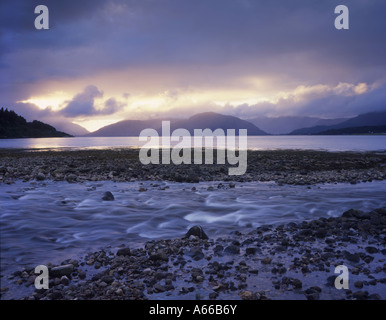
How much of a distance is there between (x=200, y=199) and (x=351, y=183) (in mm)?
10987

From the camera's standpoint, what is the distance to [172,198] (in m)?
16.2

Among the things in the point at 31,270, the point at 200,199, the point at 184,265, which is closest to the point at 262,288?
the point at 184,265

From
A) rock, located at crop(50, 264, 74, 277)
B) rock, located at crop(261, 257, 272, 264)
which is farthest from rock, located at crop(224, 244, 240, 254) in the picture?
rock, located at crop(50, 264, 74, 277)

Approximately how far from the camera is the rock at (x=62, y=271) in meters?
6.62

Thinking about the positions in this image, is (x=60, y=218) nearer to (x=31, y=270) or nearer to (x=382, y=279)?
(x=31, y=270)

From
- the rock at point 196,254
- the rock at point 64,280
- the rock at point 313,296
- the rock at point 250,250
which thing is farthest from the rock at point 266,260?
the rock at point 64,280

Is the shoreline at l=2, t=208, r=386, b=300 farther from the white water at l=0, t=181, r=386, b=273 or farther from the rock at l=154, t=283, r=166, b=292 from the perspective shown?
the white water at l=0, t=181, r=386, b=273

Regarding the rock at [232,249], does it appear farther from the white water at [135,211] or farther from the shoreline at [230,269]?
the white water at [135,211]

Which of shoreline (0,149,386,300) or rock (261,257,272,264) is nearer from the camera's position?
shoreline (0,149,386,300)

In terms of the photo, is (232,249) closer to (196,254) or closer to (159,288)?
(196,254)

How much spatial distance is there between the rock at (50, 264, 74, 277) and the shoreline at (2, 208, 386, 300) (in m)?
0.02

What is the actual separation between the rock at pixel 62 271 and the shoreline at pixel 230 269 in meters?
0.02

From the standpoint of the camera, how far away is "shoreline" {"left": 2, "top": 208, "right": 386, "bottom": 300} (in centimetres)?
594
